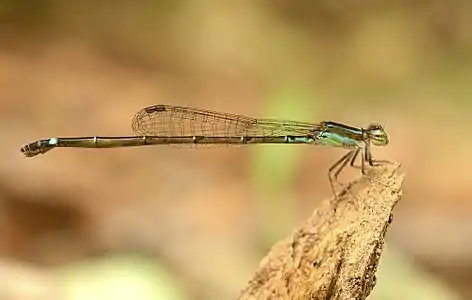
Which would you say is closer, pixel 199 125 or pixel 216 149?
pixel 199 125

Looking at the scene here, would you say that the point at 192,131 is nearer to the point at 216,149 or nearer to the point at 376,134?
the point at 376,134

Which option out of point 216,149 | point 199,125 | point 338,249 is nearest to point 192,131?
point 199,125

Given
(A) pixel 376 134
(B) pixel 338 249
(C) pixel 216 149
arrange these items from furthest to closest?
(C) pixel 216 149, (A) pixel 376 134, (B) pixel 338 249

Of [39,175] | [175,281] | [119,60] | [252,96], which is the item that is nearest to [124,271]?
[175,281]

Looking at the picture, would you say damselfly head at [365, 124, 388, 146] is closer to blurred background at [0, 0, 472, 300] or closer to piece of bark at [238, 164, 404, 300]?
piece of bark at [238, 164, 404, 300]

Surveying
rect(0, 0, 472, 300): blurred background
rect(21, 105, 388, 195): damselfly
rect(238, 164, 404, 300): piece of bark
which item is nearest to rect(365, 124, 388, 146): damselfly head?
rect(21, 105, 388, 195): damselfly

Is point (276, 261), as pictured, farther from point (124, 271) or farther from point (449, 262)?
point (449, 262)

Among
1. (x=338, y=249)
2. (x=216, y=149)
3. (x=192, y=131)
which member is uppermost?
(x=216, y=149)
